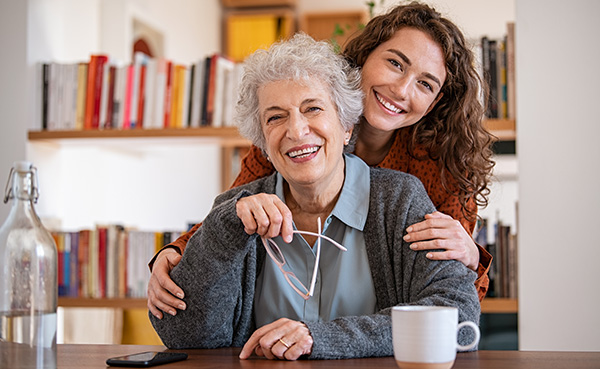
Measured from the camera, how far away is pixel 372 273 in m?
1.48

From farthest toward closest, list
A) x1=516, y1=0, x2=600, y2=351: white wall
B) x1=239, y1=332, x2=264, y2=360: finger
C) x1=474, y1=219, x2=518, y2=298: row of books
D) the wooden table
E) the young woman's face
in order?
x1=474, y1=219, x2=518, y2=298: row of books, x1=516, y1=0, x2=600, y2=351: white wall, the young woman's face, x1=239, y1=332, x2=264, y2=360: finger, the wooden table

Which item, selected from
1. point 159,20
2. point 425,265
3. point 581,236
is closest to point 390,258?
point 425,265

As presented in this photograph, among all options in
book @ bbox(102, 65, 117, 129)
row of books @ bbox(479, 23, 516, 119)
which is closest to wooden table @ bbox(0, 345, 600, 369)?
row of books @ bbox(479, 23, 516, 119)

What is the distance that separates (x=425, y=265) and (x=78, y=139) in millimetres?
1841

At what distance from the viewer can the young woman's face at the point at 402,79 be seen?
5.60ft

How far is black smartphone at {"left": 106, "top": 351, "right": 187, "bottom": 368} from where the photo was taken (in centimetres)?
112

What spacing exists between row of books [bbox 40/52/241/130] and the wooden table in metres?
1.61

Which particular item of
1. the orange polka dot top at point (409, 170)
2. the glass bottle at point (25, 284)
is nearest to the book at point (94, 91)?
the orange polka dot top at point (409, 170)

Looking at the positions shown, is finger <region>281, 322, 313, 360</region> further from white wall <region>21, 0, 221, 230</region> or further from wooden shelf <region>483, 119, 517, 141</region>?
white wall <region>21, 0, 221, 230</region>

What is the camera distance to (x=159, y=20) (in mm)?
4219

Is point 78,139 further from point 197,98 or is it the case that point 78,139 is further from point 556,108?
point 556,108

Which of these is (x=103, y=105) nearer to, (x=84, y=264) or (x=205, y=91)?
(x=205, y=91)

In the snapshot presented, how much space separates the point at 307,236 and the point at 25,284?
0.70 metres

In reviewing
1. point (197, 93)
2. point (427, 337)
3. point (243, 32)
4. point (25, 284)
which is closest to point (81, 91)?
point (197, 93)
